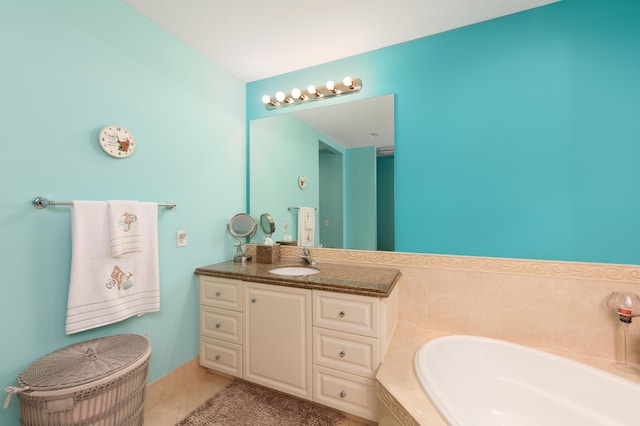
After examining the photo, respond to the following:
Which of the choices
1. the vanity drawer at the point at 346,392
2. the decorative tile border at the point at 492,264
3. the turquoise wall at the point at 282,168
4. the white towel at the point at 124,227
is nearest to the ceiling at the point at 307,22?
the turquoise wall at the point at 282,168

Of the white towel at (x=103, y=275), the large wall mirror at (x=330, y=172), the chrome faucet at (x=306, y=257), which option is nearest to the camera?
the white towel at (x=103, y=275)

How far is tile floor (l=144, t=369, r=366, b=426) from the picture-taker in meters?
1.56

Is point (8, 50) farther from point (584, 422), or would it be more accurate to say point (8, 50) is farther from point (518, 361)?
point (584, 422)

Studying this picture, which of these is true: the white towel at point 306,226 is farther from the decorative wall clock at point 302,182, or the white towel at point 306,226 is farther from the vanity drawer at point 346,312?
the vanity drawer at point 346,312

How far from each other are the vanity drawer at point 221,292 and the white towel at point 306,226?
64 cm

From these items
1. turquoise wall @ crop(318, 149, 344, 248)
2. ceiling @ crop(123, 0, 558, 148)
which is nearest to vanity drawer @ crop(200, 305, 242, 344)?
turquoise wall @ crop(318, 149, 344, 248)

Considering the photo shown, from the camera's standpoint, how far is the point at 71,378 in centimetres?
105

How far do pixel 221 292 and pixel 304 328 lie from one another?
0.69 m

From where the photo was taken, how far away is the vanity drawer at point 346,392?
1435 millimetres

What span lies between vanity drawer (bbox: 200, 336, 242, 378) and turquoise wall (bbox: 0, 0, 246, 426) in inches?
3.6

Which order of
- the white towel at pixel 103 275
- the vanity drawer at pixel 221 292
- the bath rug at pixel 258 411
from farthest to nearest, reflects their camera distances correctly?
the vanity drawer at pixel 221 292, the bath rug at pixel 258 411, the white towel at pixel 103 275

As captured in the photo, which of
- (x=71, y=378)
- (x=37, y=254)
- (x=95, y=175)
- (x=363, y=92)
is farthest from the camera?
(x=363, y=92)

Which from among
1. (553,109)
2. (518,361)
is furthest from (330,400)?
(553,109)

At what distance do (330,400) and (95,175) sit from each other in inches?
71.4
